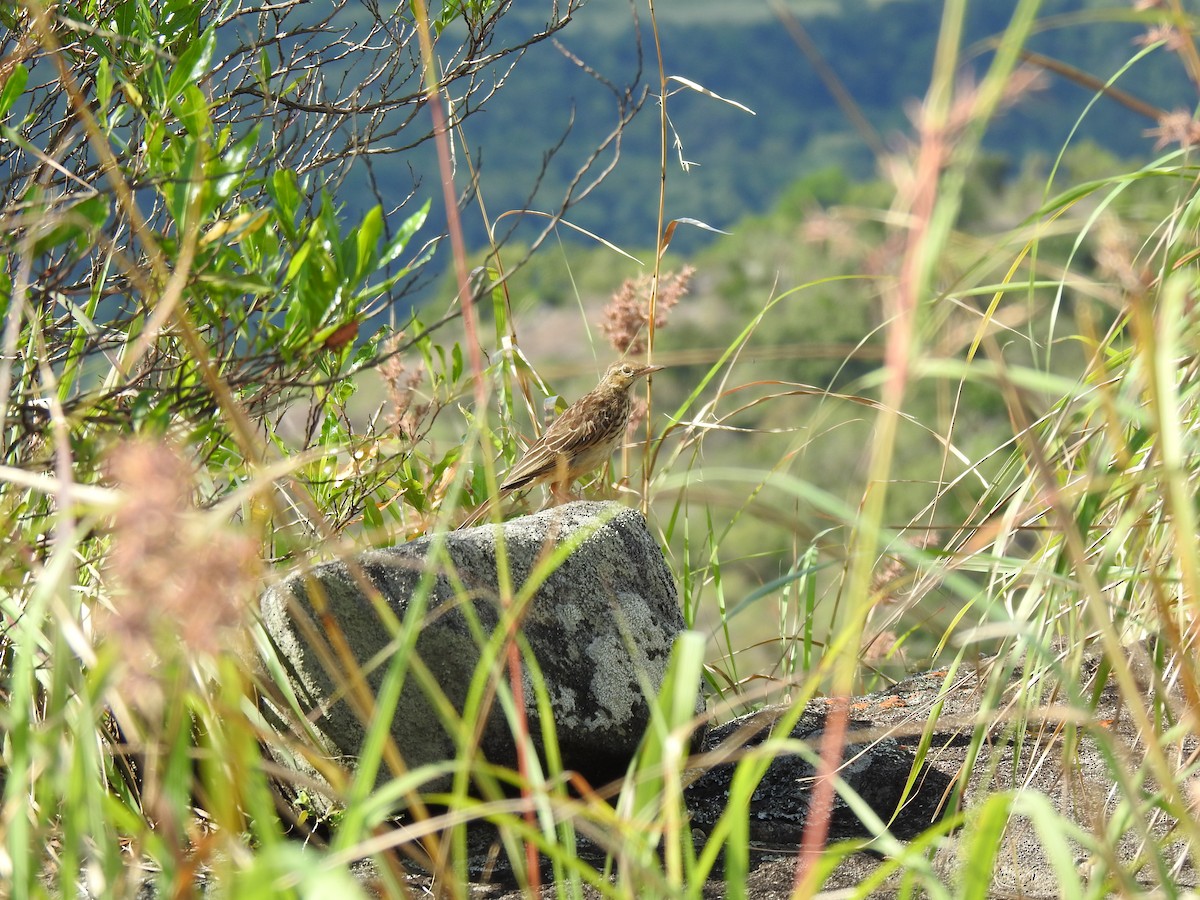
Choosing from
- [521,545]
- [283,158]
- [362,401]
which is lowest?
[362,401]

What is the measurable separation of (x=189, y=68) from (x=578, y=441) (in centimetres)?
268

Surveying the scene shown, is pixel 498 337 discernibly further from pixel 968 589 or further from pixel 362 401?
pixel 362 401

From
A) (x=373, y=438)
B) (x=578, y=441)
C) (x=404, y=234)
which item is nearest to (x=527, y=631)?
(x=373, y=438)

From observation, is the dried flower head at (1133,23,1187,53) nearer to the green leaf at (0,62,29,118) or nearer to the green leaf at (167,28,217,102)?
the green leaf at (167,28,217,102)

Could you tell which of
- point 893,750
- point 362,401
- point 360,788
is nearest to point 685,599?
point 893,750

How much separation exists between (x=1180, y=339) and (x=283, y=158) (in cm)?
215

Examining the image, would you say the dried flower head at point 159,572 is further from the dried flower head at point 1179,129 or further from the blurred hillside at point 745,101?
the blurred hillside at point 745,101

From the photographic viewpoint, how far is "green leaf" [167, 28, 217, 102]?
250 cm

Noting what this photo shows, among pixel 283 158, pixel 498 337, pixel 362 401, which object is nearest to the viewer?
pixel 283 158

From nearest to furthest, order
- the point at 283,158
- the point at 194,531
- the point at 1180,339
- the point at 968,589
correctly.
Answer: the point at 194,531, the point at 968,589, the point at 1180,339, the point at 283,158

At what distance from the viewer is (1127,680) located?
1.54 m

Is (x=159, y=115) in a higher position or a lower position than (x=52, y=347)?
higher

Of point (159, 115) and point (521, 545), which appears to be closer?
point (159, 115)

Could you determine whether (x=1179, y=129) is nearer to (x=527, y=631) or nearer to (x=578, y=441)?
(x=527, y=631)
